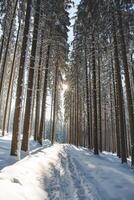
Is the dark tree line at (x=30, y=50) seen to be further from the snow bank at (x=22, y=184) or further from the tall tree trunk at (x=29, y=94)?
the snow bank at (x=22, y=184)

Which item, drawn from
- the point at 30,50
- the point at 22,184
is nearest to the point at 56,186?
the point at 22,184

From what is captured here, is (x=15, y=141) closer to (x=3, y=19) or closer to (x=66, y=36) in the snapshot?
(x=3, y=19)

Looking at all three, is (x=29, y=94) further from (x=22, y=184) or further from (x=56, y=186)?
(x=22, y=184)

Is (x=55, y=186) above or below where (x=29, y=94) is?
below

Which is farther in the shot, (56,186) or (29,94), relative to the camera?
(29,94)

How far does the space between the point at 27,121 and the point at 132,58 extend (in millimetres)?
17965

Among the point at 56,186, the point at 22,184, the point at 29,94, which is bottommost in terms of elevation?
the point at 56,186

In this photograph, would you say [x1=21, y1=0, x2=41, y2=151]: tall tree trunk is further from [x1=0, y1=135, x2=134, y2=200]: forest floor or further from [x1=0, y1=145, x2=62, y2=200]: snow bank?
[x1=0, y1=145, x2=62, y2=200]: snow bank

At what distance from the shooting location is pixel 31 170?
748 cm

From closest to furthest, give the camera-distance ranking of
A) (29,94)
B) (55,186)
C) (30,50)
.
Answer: (55,186)
(29,94)
(30,50)

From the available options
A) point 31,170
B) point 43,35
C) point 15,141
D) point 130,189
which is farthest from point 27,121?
point 43,35

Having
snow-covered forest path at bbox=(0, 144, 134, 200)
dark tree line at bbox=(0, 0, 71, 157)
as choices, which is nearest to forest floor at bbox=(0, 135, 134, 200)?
snow-covered forest path at bbox=(0, 144, 134, 200)

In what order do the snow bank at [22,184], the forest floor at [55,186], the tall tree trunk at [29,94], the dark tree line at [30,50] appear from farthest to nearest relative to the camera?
the tall tree trunk at [29,94]
the dark tree line at [30,50]
the forest floor at [55,186]
the snow bank at [22,184]

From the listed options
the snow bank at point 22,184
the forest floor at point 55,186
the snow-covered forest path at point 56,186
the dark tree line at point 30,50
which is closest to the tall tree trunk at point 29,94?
the dark tree line at point 30,50
